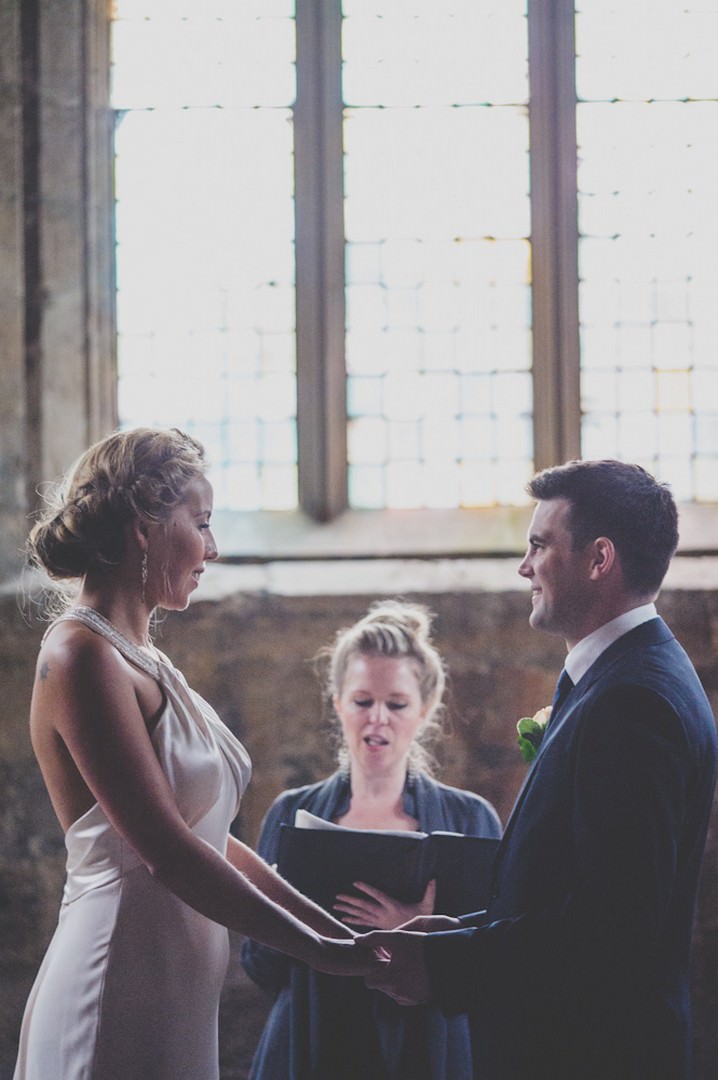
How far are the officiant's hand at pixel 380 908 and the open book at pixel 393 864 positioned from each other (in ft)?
0.04

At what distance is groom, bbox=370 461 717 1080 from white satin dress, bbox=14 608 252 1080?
41 centimetres

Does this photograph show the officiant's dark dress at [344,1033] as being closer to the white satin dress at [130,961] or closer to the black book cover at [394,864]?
the black book cover at [394,864]

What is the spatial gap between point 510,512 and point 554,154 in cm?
147

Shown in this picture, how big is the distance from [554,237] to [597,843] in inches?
129

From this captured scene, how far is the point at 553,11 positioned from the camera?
458 cm

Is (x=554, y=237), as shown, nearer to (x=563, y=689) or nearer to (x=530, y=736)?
(x=530, y=736)

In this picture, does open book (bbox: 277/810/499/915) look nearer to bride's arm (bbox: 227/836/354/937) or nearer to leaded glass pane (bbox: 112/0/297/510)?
bride's arm (bbox: 227/836/354/937)

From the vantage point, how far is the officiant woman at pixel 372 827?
8.61ft

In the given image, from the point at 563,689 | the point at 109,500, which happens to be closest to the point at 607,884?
the point at 563,689

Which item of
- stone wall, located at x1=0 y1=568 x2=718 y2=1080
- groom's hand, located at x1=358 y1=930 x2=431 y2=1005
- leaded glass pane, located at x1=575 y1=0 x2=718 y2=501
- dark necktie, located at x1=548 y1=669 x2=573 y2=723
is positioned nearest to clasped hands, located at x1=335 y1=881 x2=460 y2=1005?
groom's hand, located at x1=358 y1=930 x2=431 y2=1005

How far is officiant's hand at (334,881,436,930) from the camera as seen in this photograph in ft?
8.16

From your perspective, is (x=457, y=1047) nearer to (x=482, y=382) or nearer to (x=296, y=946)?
(x=296, y=946)

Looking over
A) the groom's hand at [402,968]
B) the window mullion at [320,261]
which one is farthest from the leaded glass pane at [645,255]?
the groom's hand at [402,968]

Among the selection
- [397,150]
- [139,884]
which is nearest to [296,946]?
[139,884]
